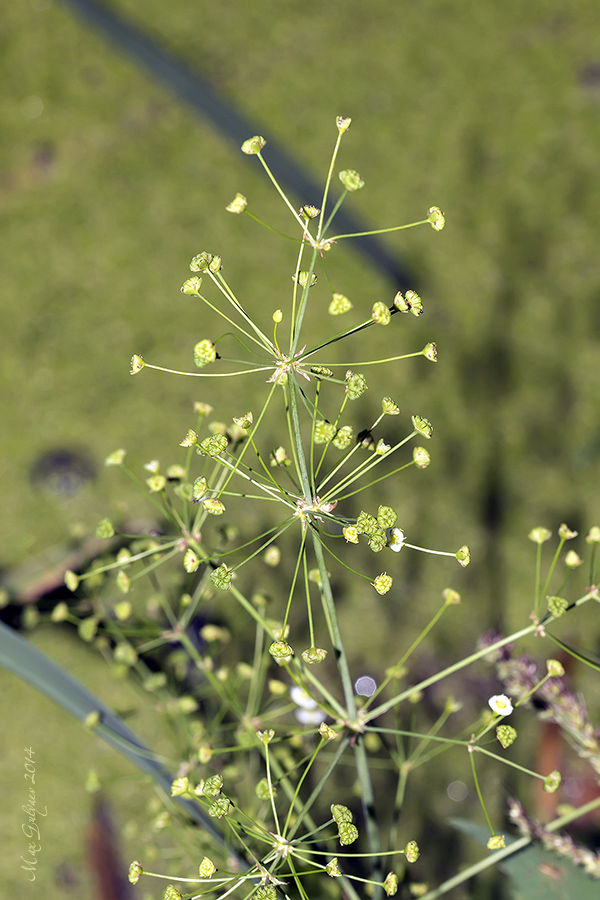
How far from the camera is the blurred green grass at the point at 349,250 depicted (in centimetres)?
121

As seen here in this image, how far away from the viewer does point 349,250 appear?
138cm

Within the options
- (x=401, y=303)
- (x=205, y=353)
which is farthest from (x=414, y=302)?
(x=205, y=353)

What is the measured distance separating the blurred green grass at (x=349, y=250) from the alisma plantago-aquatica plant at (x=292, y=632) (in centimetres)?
11

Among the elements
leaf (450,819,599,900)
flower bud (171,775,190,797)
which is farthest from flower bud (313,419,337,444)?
leaf (450,819,599,900)

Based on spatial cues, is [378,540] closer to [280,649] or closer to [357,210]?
[280,649]

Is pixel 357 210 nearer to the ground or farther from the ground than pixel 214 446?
nearer to the ground

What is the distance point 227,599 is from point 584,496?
626 mm

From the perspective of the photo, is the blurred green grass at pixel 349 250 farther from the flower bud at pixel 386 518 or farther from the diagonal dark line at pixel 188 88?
the flower bud at pixel 386 518

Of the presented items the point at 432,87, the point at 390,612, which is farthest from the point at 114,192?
the point at 390,612

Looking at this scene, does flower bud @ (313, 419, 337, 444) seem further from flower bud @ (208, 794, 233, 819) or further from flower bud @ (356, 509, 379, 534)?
flower bud @ (208, 794, 233, 819)

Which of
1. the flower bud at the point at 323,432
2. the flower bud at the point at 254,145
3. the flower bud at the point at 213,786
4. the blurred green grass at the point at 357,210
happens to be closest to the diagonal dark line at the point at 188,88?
the blurred green grass at the point at 357,210

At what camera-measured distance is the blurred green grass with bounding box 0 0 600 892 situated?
1214 millimetres

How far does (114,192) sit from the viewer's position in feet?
4.96

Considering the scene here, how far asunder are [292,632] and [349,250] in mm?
758
